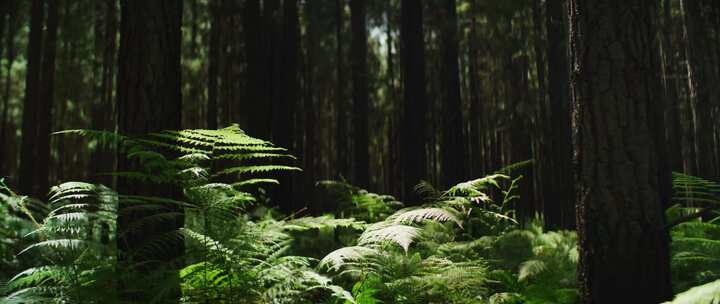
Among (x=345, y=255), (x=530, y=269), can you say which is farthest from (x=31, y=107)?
(x=530, y=269)

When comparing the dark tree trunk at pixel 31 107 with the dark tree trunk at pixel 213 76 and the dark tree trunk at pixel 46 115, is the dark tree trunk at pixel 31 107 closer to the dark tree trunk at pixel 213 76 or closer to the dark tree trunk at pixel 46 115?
the dark tree trunk at pixel 46 115

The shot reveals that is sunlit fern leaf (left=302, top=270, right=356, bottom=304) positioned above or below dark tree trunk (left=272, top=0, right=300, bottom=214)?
below

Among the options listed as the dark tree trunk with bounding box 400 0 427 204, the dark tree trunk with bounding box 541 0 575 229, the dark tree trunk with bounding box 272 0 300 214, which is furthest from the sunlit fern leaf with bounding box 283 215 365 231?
the dark tree trunk with bounding box 541 0 575 229

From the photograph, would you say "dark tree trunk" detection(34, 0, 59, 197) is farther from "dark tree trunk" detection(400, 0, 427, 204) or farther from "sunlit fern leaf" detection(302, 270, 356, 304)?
"sunlit fern leaf" detection(302, 270, 356, 304)

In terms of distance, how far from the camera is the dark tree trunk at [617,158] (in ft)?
9.08

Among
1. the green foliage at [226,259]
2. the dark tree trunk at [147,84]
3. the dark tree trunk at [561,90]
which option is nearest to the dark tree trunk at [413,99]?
the dark tree trunk at [561,90]

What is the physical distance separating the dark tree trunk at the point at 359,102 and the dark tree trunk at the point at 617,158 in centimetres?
1192

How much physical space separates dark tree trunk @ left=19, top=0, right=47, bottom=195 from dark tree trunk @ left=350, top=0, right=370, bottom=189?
9039 millimetres

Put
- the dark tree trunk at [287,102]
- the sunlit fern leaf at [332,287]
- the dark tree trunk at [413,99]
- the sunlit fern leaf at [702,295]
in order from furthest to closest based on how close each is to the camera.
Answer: the dark tree trunk at [413,99] < the dark tree trunk at [287,102] < the sunlit fern leaf at [332,287] < the sunlit fern leaf at [702,295]

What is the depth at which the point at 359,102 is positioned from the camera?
56.6 feet

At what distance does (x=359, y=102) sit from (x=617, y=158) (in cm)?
1461

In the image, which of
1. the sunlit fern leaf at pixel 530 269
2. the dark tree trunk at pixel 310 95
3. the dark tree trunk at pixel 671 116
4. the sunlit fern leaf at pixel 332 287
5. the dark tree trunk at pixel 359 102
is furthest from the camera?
the dark tree trunk at pixel 310 95

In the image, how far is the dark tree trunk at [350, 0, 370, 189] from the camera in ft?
51.5

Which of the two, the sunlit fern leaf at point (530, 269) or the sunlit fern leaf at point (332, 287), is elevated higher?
the sunlit fern leaf at point (332, 287)
